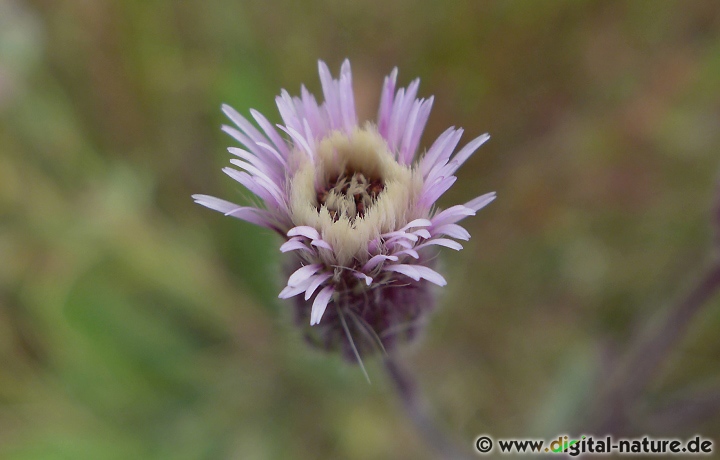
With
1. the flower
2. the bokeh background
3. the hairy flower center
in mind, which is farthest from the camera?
the bokeh background

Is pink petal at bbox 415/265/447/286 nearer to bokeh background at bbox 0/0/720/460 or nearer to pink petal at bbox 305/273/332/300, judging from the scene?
pink petal at bbox 305/273/332/300

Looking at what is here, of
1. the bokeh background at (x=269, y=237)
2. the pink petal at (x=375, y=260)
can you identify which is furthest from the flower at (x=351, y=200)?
the bokeh background at (x=269, y=237)

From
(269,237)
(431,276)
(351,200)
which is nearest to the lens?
(431,276)

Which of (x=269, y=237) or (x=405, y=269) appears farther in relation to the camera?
(x=269, y=237)

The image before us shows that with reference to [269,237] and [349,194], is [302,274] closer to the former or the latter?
[349,194]

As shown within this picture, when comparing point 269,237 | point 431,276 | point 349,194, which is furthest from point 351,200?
point 269,237

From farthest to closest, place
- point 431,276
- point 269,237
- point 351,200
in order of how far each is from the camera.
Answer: point 269,237
point 351,200
point 431,276

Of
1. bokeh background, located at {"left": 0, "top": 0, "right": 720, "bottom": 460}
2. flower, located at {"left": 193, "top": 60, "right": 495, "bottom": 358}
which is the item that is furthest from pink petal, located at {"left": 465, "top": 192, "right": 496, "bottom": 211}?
bokeh background, located at {"left": 0, "top": 0, "right": 720, "bottom": 460}
